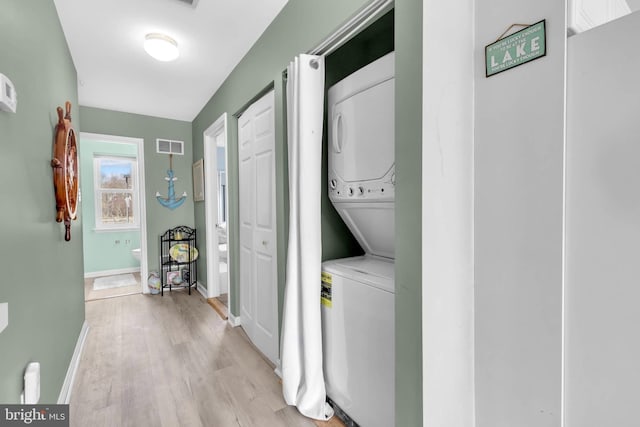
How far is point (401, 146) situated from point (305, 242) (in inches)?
30.4

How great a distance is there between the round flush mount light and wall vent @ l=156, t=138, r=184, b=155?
2.02 meters

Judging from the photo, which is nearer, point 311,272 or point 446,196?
point 446,196

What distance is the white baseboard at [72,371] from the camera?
1762 millimetres

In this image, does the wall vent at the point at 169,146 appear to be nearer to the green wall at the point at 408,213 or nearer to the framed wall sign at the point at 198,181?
the framed wall sign at the point at 198,181

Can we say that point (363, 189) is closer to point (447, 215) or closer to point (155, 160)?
point (447, 215)

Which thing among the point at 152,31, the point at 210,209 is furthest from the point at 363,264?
the point at 210,209
